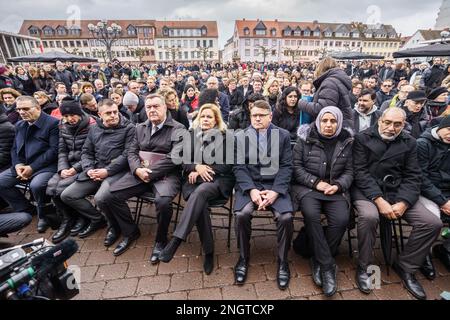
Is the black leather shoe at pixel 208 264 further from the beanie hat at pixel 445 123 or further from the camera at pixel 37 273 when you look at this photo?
the beanie hat at pixel 445 123

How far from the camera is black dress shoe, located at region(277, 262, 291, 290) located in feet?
8.03

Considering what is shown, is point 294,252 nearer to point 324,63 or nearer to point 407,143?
point 407,143

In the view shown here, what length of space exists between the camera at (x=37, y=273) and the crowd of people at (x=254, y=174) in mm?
1112

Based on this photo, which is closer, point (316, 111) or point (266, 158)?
point (266, 158)

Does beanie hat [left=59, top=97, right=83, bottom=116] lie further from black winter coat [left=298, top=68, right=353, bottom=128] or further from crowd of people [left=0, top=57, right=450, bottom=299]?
black winter coat [left=298, top=68, right=353, bottom=128]

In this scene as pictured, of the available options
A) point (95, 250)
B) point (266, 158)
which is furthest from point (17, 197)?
point (266, 158)

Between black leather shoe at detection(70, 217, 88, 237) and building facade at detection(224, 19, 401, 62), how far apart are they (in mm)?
65052

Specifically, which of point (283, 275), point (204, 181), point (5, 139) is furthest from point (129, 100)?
point (283, 275)

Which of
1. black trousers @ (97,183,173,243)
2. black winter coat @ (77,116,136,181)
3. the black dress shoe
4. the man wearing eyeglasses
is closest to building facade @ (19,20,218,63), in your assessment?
black winter coat @ (77,116,136,181)

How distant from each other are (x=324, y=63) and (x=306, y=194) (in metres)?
2.07

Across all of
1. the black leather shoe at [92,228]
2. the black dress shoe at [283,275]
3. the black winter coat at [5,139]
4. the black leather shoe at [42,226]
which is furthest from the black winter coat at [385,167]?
the black winter coat at [5,139]

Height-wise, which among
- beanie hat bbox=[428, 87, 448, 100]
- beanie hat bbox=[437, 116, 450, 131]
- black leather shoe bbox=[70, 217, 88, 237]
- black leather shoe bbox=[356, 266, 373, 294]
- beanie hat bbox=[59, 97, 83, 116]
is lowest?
black leather shoe bbox=[356, 266, 373, 294]

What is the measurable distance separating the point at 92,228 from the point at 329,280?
123 inches

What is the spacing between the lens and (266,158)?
299 centimetres
